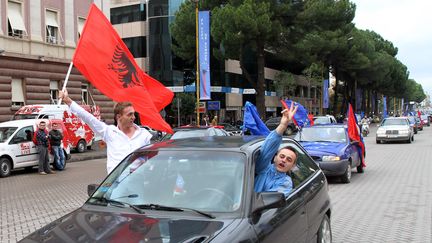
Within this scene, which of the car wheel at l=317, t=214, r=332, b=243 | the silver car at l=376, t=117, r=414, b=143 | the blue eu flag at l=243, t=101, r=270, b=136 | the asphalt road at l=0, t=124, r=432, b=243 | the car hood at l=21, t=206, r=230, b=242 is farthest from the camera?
the silver car at l=376, t=117, r=414, b=143

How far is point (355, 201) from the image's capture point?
941 cm

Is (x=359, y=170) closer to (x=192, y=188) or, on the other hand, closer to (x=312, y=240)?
(x=312, y=240)

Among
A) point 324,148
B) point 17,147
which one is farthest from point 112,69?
point 17,147

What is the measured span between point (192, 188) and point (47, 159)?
13567 millimetres

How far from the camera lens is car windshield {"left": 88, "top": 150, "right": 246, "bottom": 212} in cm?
368

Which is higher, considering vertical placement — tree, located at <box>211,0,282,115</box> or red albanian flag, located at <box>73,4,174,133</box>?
tree, located at <box>211,0,282,115</box>

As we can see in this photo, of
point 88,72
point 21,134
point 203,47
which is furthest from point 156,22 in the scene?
point 88,72

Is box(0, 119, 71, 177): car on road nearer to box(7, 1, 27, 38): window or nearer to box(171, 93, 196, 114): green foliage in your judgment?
box(7, 1, 27, 38): window

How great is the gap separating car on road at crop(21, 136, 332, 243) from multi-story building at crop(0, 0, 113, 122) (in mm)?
22889

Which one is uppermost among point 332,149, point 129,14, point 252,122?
point 129,14

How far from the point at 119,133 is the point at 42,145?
1174 cm

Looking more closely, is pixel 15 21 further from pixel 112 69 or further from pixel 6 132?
pixel 112 69

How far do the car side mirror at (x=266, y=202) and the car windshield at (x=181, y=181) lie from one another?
15 cm

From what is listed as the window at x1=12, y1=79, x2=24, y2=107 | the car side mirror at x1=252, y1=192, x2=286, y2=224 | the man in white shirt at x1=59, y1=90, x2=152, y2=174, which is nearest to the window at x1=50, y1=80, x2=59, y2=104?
the window at x1=12, y1=79, x2=24, y2=107
